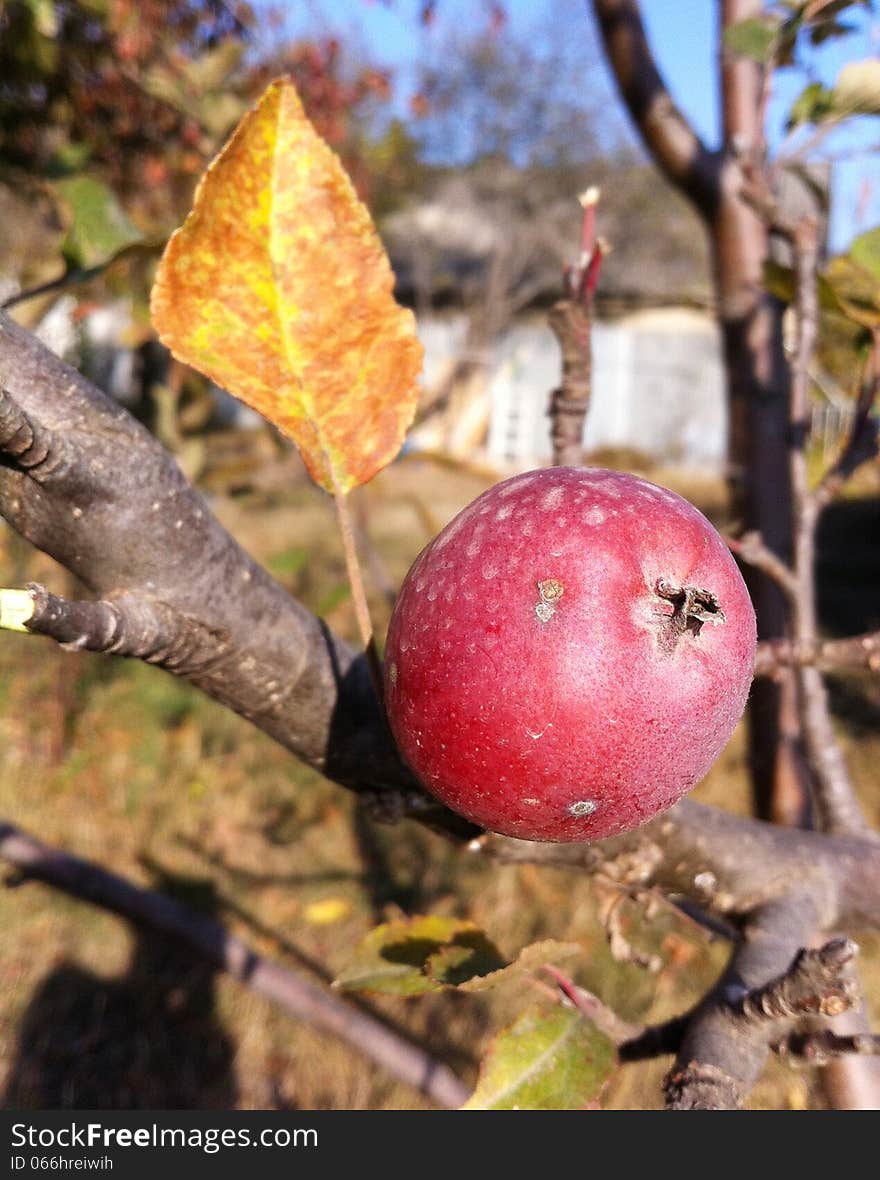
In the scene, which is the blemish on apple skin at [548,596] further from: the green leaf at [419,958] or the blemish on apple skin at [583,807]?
the green leaf at [419,958]

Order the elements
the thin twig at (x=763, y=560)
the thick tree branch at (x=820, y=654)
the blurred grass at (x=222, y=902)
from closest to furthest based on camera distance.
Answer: the thick tree branch at (x=820, y=654) → the thin twig at (x=763, y=560) → the blurred grass at (x=222, y=902)

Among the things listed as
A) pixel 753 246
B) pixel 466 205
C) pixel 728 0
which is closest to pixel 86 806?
pixel 753 246

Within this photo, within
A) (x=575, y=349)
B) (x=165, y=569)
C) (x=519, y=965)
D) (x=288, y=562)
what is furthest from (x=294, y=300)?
(x=288, y=562)

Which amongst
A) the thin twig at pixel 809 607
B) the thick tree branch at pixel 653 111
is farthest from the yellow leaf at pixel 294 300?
the thick tree branch at pixel 653 111

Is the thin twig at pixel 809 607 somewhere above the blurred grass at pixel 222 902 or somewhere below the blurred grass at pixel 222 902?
above

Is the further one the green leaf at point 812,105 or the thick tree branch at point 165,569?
the green leaf at point 812,105

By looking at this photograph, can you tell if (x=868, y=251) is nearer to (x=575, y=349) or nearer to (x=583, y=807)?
(x=575, y=349)

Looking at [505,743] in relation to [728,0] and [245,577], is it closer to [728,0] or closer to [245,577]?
[245,577]

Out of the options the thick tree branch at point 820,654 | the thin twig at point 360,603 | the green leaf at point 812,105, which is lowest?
the thick tree branch at point 820,654
